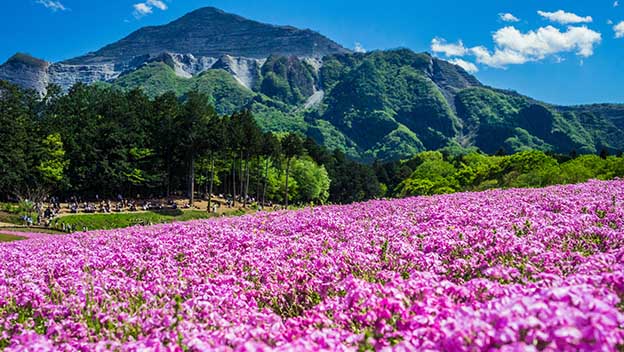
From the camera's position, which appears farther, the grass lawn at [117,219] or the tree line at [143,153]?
the tree line at [143,153]

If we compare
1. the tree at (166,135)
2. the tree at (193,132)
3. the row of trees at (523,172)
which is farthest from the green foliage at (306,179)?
the tree at (166,135)

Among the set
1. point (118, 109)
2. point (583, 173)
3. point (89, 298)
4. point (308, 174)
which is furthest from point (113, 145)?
point (89, 298)

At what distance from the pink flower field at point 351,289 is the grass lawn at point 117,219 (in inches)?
1251

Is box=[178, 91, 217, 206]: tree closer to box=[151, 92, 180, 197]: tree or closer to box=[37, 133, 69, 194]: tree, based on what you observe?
box=[151, 92, 180, 197]: tree

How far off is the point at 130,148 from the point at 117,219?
25012 millimetres

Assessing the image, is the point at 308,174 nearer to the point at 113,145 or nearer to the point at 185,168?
the point at 185,168

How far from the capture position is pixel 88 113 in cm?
7244

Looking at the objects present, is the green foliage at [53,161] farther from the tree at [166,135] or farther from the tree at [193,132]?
the tree at [193,132]

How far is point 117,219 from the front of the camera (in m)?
48.2

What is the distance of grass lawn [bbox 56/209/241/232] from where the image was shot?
4369 centimetres

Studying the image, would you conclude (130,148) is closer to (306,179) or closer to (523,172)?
(306,179)

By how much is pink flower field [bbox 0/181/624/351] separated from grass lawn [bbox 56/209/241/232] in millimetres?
31784

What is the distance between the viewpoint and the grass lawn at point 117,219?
43.7m

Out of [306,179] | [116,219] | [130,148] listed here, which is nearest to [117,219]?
[116,219]
